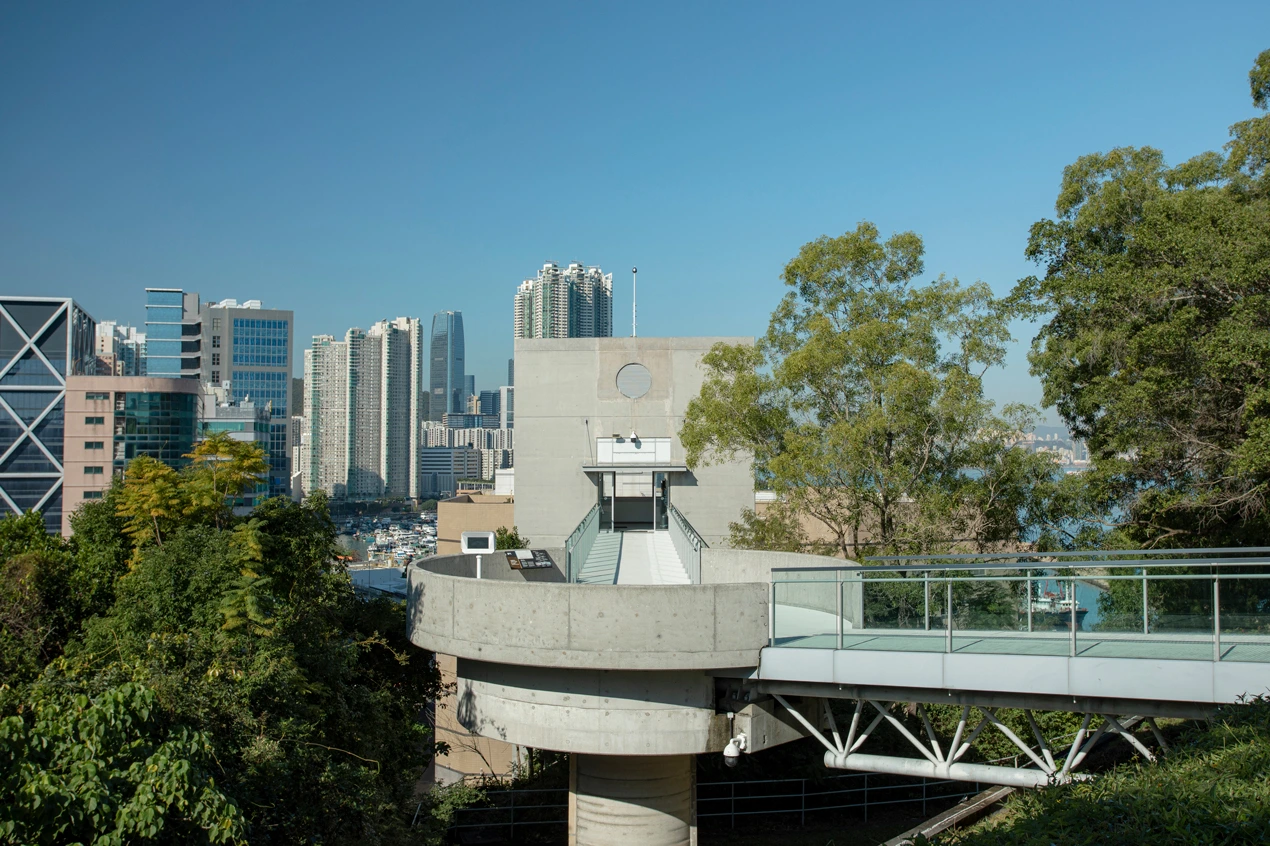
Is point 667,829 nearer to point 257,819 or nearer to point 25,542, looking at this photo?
point 257,819

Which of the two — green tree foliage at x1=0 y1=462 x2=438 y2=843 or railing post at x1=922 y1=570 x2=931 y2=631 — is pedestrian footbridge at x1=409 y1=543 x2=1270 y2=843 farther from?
green tree foliage at x1=0 y1=462 x2=438 y2=843

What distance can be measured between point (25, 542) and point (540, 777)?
1102 centimetres

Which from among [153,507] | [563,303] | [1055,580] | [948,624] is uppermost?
[563,303]

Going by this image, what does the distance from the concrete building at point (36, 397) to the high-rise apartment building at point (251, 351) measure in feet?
223

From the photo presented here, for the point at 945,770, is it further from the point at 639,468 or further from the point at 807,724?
the point at 639,468

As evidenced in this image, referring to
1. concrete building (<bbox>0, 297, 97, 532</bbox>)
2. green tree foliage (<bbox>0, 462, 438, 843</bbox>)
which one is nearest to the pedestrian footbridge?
green tree foliage (<bbox>0, 462, 438, 843</bbox>)

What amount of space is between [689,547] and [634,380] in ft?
35.5

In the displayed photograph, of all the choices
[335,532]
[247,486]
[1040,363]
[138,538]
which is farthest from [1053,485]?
[138,538]

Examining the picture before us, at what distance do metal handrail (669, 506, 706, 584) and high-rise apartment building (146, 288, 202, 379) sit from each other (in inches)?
5171

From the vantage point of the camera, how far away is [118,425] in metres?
83.5

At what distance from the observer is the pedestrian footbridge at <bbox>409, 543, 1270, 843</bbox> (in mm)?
11383

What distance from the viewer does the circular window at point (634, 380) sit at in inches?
1232

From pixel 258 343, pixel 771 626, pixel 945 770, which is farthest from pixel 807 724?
pixel 258 343

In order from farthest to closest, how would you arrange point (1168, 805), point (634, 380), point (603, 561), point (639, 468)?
point (634, 380)
point (639, 468)
point (603, 561)
point (1168, 805)
